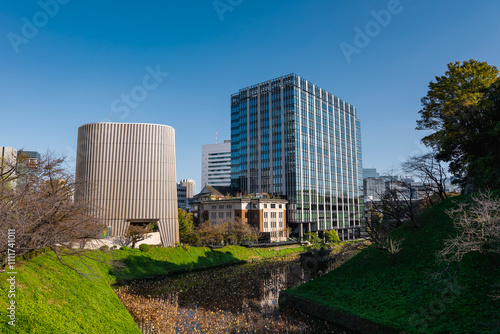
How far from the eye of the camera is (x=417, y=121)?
42.0 metres

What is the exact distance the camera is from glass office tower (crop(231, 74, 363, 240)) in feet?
313

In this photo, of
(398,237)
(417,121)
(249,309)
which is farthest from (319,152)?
(249,309)

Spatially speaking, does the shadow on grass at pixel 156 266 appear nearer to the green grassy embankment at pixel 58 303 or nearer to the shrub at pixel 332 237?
the green grassy embankment at pixel 58 303

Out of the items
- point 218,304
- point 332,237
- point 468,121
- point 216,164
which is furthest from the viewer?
point 216,164

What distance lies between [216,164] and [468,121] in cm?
15679

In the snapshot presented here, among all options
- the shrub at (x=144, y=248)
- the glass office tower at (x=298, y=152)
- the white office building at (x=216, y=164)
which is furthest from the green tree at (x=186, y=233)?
the white office building at (x=216, y=164)

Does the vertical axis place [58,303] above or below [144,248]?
above

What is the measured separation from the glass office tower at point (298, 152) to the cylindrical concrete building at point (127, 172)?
47859 mm

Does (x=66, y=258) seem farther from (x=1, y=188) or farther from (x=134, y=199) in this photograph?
(x=134, y=199)

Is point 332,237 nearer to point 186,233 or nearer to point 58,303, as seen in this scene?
point 186,233

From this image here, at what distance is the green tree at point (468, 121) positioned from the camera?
3303cm

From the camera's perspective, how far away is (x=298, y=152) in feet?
313

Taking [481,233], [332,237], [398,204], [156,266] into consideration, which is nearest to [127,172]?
[156,266]

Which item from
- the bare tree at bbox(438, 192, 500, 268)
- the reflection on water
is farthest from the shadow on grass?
the bare tree at bbox(438, 192, 500, 268)
